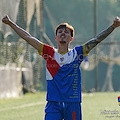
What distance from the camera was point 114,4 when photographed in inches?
837

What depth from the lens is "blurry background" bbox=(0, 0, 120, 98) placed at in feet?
52.7

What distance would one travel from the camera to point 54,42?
19016 mm

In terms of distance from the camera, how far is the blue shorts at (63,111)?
5.01m

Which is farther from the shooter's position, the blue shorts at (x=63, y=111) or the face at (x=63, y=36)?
the face at (x=63, y=36)

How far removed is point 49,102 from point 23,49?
39.5 feet

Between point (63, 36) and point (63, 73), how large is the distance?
0.43 meters

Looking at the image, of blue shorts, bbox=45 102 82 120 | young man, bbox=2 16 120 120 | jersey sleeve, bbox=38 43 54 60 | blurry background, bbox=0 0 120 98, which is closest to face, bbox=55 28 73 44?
young man, bbox=2 16 120 120

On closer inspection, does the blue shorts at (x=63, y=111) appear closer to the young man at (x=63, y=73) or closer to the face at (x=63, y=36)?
the young man at (x=63, y=73)

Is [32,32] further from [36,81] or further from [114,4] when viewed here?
[114,4]

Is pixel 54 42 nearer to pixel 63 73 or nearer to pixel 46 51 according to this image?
pixel 46 51

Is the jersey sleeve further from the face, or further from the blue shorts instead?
the blue shorts

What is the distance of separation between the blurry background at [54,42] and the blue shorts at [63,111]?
9927 mm

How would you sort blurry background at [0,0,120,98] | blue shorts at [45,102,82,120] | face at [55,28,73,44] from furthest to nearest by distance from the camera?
blurry background at [0,0,120,98] < face at [55,28,73,44] < blue shorts at [45,102,82,120]

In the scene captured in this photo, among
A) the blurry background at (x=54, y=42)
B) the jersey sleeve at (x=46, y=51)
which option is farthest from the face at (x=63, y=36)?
the blurry background at (x=54, y=42)
